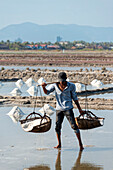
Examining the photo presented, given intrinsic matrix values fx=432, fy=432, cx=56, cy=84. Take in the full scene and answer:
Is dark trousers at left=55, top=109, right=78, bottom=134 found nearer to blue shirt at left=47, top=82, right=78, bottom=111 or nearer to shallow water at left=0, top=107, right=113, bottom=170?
blue shirt at left=47, top=82, right=78, bottom=111

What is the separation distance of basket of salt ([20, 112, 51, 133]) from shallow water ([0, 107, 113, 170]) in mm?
301

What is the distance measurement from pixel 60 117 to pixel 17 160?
3.27ft

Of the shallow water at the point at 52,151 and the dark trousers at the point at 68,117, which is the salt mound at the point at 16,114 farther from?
the dark trousers at the point at 68,117

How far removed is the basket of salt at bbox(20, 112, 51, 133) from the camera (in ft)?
22.2

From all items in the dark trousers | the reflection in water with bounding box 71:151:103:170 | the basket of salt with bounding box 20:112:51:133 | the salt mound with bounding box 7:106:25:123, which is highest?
the dark trousers

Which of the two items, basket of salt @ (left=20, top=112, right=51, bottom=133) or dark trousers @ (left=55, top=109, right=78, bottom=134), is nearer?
dark trousers @ (left=55, top=109, right=78, bottom=134)

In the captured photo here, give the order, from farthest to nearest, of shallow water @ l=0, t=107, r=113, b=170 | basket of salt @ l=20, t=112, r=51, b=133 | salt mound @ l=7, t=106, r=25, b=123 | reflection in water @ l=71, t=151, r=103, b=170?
salt mound @ l=7, t=106, r=25, b=123
basket of salt @ l=20, t=112, r=51, b=133
shallow water @ l=0, t=107, r=113, b=170
reflection in water @ l=71, t=151, r=103, b=170

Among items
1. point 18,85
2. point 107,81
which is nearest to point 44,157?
point 18,85

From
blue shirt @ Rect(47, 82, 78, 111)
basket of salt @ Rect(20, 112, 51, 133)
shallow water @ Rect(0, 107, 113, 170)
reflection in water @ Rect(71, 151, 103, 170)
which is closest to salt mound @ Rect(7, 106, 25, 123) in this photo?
shallow water @ Rect(0, 107, 113, 170)

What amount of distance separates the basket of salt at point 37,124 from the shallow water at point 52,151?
0.30m

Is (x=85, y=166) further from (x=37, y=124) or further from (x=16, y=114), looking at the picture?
(x=16, y=114)

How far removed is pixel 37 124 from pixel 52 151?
60cm

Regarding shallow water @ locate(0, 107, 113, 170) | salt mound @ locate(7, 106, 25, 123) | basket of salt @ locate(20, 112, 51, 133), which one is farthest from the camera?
salt mound @ locate(7, 106, 25, 123)

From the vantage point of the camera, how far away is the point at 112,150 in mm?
6719
